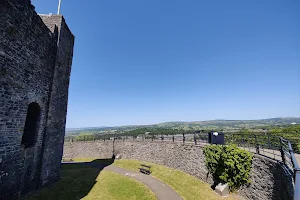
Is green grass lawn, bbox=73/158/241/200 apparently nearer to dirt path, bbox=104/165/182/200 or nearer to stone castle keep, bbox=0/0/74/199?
dirt path, bbox=104/165/182/200

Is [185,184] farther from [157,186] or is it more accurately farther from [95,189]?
[95,189]

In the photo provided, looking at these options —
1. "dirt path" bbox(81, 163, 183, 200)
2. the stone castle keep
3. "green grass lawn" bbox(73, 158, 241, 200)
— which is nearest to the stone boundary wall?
"green grass lawn" bbox(73, 158, 241, 200)

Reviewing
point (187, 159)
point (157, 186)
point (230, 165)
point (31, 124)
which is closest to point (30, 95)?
point (31, 124)

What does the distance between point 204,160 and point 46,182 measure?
10998mm

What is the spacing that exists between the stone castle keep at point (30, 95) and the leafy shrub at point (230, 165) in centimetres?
1101

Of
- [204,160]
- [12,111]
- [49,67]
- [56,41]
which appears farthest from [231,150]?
[56,41]

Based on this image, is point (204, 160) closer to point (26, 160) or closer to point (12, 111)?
point (26, 160)

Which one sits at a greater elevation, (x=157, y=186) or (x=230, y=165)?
(x=230, y=165)

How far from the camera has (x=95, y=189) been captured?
10328 millimetres

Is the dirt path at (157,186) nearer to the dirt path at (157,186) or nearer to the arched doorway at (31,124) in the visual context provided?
the dirt path at (157,186)

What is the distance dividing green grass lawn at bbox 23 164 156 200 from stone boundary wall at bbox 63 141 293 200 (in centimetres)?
463

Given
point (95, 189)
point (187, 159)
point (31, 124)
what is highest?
point (31, 124)

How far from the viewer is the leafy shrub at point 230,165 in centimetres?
899

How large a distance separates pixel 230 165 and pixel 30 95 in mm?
12167
